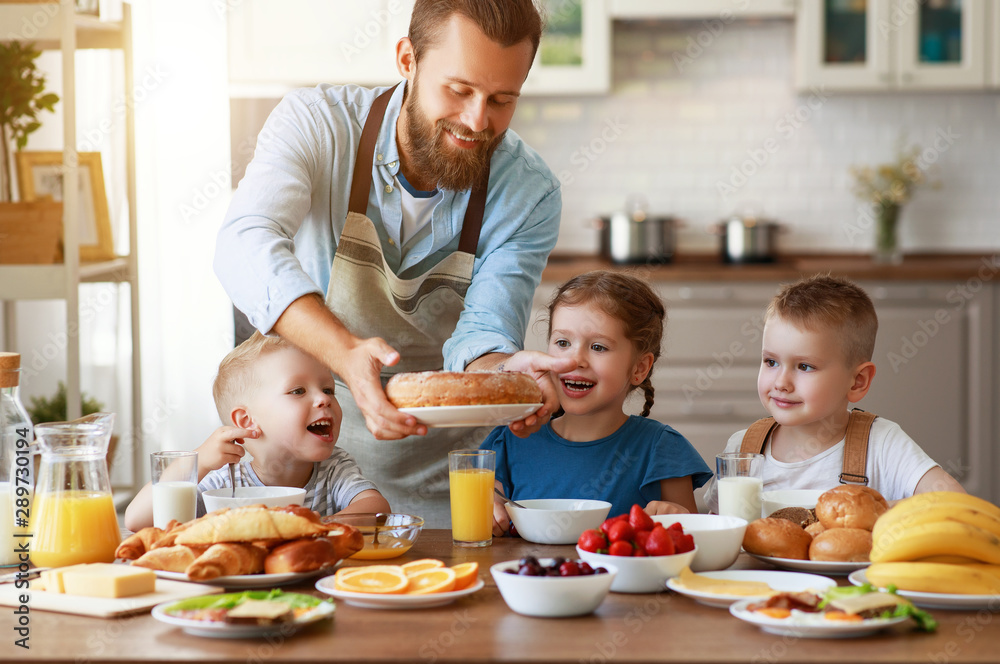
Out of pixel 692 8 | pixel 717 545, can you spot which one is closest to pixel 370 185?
pixel 717 545

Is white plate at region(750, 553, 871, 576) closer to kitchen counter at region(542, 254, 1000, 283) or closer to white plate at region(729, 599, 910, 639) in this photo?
white plate at region(729, 599, 910, 639)

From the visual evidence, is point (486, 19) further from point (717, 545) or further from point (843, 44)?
point (843, 44)

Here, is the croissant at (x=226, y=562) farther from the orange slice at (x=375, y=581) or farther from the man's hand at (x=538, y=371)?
the man's hand at (x=538, y=371)

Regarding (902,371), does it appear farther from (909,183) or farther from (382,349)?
(382,349)

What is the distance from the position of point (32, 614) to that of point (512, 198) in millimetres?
1369

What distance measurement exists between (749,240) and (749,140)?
0.61m

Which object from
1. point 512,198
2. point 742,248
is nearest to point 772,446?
point 512,198

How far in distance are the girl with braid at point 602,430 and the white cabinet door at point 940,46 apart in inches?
115

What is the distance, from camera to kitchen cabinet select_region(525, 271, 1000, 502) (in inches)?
158

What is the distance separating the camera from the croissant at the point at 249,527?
1.19 m

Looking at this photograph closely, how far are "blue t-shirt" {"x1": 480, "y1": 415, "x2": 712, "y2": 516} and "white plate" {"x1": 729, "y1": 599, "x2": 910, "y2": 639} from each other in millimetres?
847

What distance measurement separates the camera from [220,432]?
1.56 meters

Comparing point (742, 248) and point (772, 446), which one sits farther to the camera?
point (742, 248)

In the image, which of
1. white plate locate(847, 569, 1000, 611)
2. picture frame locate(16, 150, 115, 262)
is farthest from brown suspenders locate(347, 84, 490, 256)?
picture frame locate(16, 150, 115, 262)
